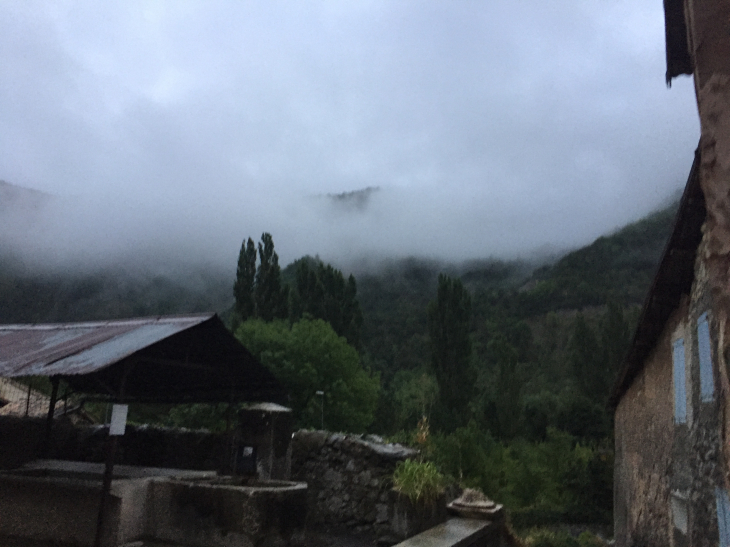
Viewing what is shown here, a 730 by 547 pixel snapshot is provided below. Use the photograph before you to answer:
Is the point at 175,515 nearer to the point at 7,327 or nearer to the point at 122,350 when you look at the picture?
the point at 122,350

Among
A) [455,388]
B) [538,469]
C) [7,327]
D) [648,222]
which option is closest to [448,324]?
[455,388]

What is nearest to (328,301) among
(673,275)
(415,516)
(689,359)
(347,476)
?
(347,476)

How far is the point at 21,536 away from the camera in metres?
6.88

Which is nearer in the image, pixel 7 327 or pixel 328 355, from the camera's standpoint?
pixel 7 327

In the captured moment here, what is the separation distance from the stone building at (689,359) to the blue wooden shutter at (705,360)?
1 centimetres

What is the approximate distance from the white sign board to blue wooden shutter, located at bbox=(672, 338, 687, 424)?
263 inches

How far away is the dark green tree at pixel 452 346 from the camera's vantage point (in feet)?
114

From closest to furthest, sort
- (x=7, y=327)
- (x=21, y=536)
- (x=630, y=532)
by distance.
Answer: (x=21, y=536) < (x=7, y=327) < (x=630, y=532)

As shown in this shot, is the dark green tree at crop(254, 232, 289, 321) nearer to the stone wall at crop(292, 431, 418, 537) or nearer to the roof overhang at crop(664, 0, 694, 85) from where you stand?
the stone wall at crop(292, 431, 418, 537)

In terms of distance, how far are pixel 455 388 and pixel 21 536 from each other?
30101 mm

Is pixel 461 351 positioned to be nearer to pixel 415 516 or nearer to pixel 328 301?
pixel 328 301

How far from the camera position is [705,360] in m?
6.24

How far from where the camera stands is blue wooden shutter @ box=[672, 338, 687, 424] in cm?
710

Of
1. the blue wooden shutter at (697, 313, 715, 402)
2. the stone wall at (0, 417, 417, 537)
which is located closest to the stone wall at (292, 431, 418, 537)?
the stone wall at (0, 417, 417, 537)
